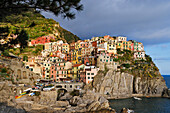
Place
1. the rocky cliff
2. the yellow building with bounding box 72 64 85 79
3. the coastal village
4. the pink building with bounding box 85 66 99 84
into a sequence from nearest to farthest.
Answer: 1. the rocky cliff
2. the pink building with bounding box 85 66 99 84
3. the coastal village
4. the yellow building with bounding box 72 64 85 79

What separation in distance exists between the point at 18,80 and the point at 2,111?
21813 millimetres

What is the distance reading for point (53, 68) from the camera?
56.6 meters

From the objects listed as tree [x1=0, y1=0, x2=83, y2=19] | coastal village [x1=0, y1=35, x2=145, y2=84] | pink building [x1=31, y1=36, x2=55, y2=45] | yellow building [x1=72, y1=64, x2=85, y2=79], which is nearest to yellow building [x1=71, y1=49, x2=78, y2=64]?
coastal village [x1=0, y1=35, x2=145, y2=84]

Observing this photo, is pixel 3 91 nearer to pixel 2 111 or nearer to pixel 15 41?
pixel 2 111

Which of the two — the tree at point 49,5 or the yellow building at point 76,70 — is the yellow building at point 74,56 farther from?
the tree at point 49,5

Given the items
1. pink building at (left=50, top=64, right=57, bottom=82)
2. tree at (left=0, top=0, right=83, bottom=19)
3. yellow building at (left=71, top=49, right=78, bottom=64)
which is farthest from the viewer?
yellow building at (left=71, top=49, right=78, bottom=64)

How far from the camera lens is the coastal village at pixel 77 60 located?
54.8 m

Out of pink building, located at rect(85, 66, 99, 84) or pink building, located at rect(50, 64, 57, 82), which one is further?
pink building, located at rect(50, 64, 57, 82)

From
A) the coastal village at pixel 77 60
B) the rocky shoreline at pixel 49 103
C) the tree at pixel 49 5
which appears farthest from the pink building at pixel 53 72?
the tree at pixel 49 5

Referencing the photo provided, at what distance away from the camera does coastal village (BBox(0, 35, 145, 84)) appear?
54844mm

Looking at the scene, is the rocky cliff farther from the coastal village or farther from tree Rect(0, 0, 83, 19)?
tree Rect(0, 0, 83, 19)

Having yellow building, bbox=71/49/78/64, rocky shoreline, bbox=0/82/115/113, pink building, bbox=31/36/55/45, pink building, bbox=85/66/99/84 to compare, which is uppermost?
pink building, bbox=31/36/55/45

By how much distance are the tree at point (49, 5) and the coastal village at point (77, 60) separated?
3852cm

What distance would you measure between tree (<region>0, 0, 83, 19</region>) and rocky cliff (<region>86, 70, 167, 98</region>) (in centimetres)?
4339
